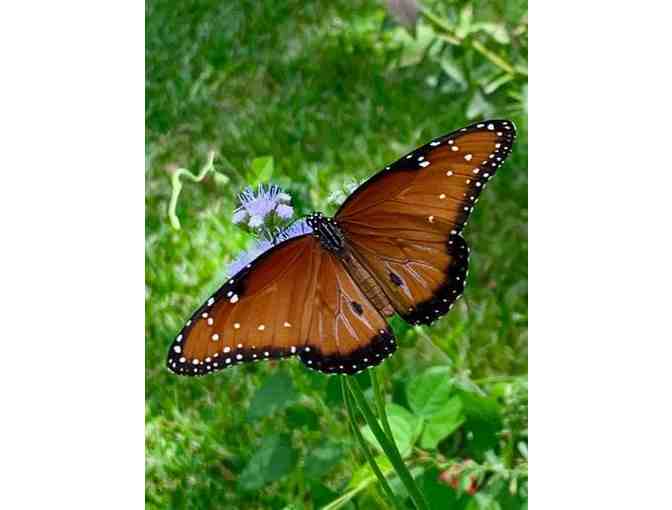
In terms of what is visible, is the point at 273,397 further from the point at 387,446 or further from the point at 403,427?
the point at 387,446

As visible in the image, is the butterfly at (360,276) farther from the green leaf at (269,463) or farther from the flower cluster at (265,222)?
the green leaf at (269,463)

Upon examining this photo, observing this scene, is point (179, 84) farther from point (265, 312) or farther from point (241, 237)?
point (265, 312)

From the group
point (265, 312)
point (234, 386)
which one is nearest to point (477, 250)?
point (234, 386)

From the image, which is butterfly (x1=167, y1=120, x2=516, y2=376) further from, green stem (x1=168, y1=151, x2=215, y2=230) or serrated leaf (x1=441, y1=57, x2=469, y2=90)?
serrated leaf (x1=441, y1=57, x2=469, y2=90)

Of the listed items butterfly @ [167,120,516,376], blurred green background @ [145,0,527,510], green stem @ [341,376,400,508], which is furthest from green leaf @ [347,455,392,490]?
butterfly @ [167,120,516,376]

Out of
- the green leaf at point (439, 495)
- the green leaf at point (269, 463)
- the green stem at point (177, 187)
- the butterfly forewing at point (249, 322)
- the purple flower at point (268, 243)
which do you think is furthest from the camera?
the green stem at point (177, 187)

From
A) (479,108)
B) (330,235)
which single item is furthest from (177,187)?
(330,235)

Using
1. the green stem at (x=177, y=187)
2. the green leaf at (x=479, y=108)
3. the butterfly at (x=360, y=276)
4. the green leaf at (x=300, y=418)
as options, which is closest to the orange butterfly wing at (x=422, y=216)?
the butterfly at (x=360, y=276)
